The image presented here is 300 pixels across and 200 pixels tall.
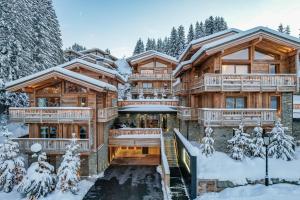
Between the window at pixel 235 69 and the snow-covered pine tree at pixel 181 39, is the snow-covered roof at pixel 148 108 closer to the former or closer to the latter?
the window at pixel 235 69

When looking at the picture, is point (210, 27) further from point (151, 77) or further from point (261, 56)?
point (261, 56)

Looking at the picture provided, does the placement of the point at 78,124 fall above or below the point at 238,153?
above

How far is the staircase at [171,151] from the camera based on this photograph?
23.9 metres

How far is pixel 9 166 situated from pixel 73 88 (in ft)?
27.8

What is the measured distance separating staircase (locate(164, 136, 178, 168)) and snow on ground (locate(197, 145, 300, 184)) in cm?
721

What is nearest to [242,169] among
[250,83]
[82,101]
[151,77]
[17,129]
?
[250,83]

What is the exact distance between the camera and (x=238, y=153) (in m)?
16.7

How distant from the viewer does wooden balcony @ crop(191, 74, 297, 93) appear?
18.1m

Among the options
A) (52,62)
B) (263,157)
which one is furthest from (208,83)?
(52,62)

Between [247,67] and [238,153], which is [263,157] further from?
[247,67]

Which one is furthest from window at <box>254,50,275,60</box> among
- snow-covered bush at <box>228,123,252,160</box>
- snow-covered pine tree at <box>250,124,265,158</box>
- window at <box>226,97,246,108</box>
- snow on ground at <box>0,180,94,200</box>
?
snow on ground at <box>0,180,94,200</box>

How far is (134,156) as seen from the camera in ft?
93.5

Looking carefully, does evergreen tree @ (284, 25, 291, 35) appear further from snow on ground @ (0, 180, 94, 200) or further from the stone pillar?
snow on ground @ (0, 180, 94, 200)

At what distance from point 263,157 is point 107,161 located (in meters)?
16.0
